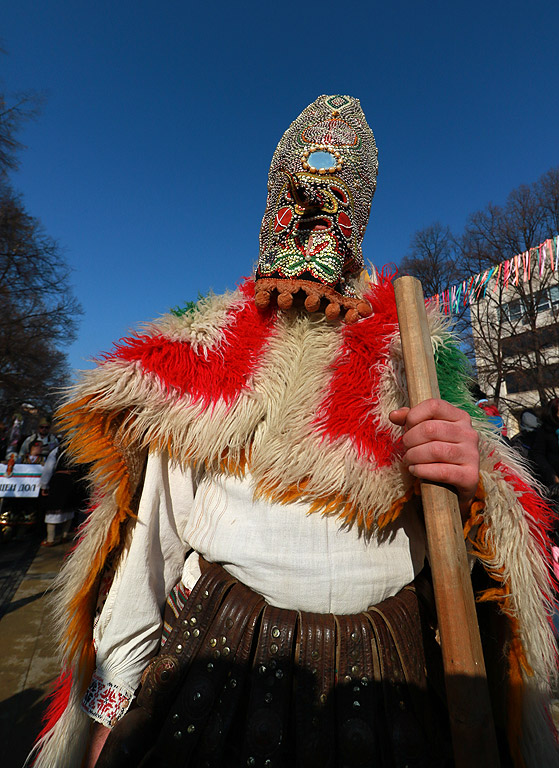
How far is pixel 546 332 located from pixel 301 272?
54.6 feet

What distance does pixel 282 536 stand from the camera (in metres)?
1.10

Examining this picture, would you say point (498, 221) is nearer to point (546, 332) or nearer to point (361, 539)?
point (546, 332)

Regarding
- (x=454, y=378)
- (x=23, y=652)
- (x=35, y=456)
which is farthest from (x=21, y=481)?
(x=454, y=378)

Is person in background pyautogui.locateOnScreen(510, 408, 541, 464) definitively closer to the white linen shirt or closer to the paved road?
the white linen shirt

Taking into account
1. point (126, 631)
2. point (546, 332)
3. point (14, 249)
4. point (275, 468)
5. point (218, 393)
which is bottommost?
point (126, 631)

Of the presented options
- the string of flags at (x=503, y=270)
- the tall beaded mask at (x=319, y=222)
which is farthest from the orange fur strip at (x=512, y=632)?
the string of flags at (x=503, y=270)

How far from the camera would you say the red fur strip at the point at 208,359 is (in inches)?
49.4

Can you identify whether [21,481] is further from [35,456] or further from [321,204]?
[321,204]

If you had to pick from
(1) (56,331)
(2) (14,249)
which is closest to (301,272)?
(2) (14,249)

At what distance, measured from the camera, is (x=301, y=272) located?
1.22 metres

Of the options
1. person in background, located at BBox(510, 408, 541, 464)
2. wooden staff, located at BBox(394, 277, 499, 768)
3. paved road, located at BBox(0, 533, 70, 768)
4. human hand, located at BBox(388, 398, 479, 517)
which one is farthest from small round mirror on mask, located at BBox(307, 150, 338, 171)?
person in background, located at BBox(510, 408, 541, 464)

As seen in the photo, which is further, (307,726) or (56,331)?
→ (56,331)

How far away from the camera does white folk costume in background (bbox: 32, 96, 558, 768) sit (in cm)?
97

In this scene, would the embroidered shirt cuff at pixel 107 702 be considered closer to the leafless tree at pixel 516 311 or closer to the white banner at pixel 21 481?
the white banner at pixel 21 481
